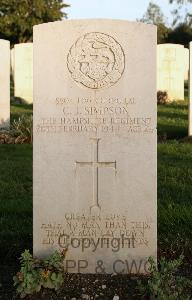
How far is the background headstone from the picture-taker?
1780cm

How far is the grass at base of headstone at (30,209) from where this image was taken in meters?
4.63

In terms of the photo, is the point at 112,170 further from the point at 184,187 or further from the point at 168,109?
the point at 168,109

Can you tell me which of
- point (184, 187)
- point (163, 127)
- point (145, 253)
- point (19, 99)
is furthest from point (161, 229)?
point (19, 99)

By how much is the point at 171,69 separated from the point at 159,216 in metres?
13.5

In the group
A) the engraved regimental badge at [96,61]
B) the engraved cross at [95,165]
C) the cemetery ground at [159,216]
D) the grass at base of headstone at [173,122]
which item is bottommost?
the cemetery ground at [159,216]

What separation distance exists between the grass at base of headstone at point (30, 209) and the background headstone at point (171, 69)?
9.57m

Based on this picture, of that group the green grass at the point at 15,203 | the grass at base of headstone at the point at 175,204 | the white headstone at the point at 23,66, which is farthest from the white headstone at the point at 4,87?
the white headstone at the point at 23,66

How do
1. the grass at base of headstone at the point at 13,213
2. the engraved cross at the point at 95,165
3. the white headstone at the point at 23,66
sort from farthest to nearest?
1. the white headstone at the point at 23,66
2. the grass at base of headstone at the point at 13,213
3. the engraved cross at the point at 95,165

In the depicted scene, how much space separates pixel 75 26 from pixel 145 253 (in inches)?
65.4

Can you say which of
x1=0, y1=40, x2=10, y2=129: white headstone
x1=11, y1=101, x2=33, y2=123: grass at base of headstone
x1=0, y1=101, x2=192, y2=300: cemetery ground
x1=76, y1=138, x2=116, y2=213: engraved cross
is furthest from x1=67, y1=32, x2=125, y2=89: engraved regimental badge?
x1=11, y1=101, x2=33, y2=123: grass at base of headstone

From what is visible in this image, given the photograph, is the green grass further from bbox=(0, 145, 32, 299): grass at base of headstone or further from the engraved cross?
the engraved cross

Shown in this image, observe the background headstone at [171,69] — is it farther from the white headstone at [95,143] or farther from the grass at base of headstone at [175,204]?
the white headstone at [95,143]

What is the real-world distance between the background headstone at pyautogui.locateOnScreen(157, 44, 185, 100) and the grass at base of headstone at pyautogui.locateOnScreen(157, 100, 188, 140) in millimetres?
1672

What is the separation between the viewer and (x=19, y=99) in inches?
733
